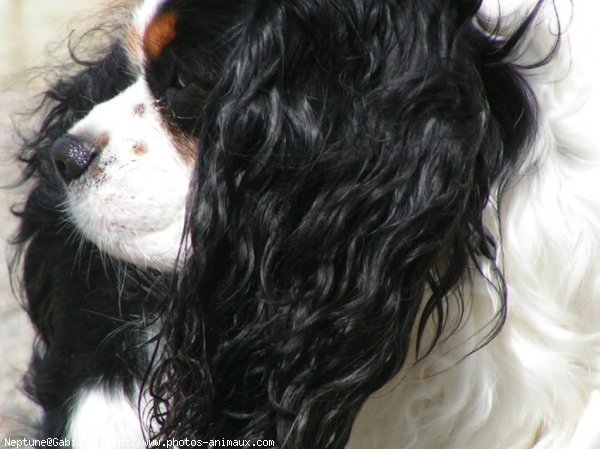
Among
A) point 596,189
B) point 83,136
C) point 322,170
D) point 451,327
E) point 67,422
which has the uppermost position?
point 596,189

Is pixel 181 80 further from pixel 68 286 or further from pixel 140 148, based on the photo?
pixel 68 286

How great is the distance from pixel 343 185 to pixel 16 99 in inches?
83.0

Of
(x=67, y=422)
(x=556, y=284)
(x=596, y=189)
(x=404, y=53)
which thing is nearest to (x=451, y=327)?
(x=556, y=284)

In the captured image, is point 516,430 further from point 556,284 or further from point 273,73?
point 273,73

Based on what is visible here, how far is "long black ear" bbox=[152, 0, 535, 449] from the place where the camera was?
1.47 metres

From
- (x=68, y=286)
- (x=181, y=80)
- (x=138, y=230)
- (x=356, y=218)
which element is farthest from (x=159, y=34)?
(x=68, y=286)

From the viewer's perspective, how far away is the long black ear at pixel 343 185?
1.47 metres

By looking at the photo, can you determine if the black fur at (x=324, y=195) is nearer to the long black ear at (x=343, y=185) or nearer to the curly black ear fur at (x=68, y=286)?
the long black ear at (x=343, y=185)

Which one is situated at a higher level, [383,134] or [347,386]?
[383,134]

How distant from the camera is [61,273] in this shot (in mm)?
2006

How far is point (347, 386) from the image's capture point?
4.99ft

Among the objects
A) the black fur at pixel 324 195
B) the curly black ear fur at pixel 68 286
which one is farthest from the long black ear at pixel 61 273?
the black fur at pixel 324 195

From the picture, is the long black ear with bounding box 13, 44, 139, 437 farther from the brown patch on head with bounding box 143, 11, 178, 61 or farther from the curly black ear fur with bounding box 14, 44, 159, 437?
the brown patch on head with bounding box 143, 11, 178, 61

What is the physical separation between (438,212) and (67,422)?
895mm
